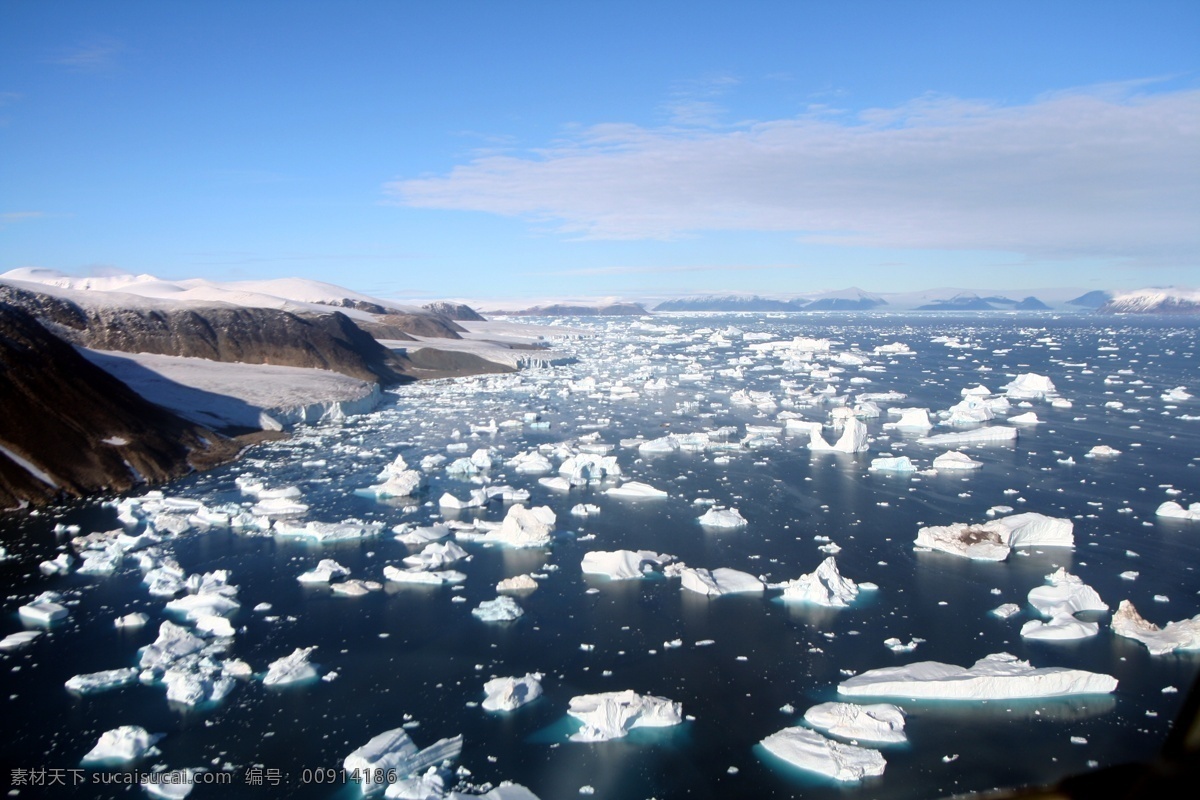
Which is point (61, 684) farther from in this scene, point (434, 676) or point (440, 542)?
point (440, 542)

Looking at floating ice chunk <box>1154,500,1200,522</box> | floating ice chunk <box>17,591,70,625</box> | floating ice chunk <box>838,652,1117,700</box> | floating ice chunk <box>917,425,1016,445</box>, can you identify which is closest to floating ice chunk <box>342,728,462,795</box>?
floating ice chunk <box>838,652,1117,700</box>

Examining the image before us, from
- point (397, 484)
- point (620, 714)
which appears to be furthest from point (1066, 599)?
point (397, 484)

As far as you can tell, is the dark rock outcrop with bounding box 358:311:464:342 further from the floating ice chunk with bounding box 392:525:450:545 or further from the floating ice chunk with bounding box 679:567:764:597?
the floating ice chunk with bounding box 679:567:764:597

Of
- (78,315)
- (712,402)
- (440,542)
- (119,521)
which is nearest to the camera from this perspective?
(440,542)

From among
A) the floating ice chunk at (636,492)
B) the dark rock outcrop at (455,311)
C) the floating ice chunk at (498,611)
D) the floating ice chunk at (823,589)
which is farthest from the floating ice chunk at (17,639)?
the dark rock outcrop at (455,311)

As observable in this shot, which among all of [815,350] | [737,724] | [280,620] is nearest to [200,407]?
[280,620]

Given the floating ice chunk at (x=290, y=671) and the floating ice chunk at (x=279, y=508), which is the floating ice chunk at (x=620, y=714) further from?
the floating ice chunk at (x=279, y=508)
